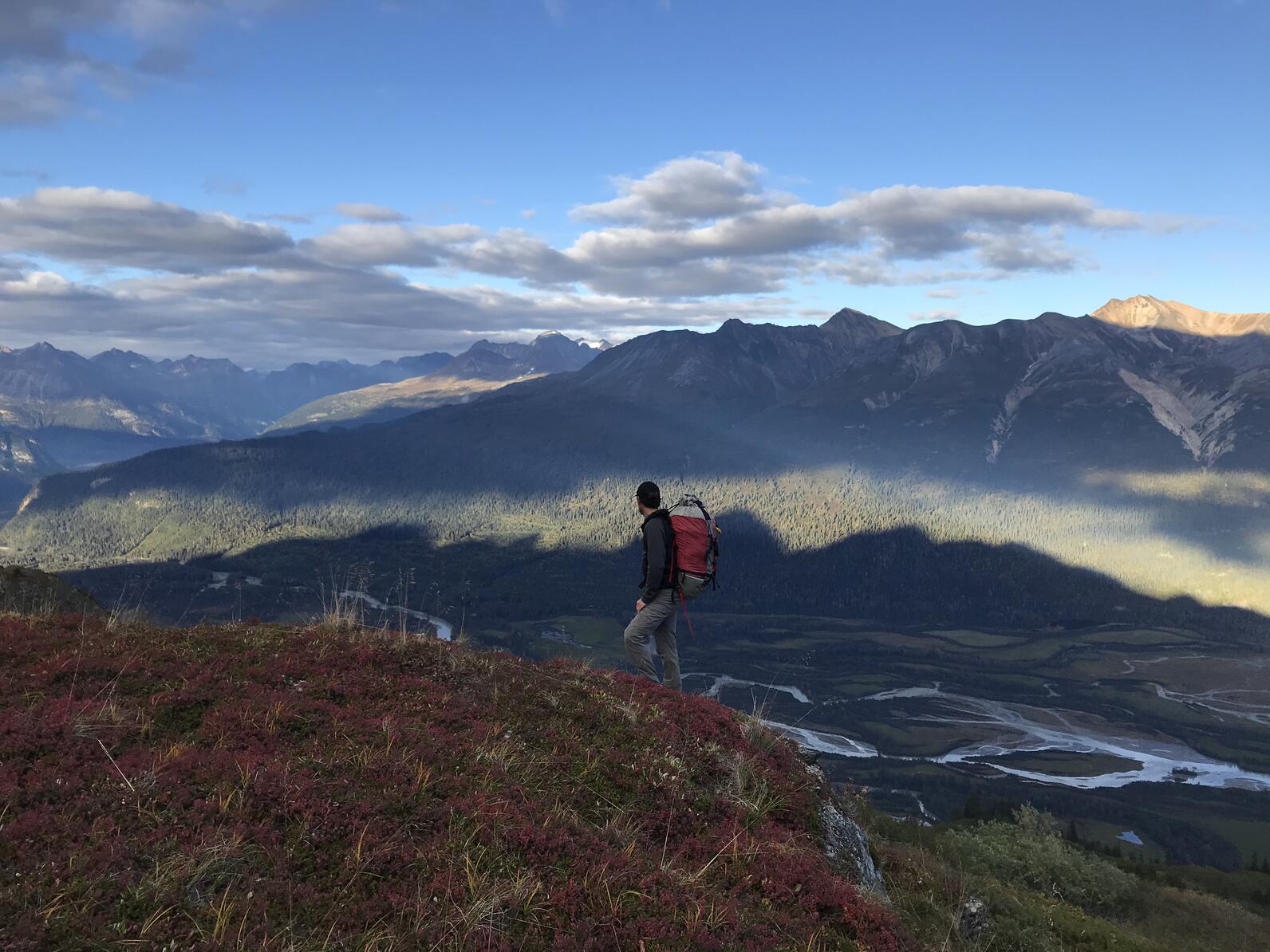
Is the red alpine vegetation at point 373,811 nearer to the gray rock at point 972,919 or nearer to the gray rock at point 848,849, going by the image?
the gray rock at point 848,849

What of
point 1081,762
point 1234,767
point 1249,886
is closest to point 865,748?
point 1081,762

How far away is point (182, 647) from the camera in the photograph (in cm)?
1180

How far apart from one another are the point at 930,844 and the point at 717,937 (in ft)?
96.3

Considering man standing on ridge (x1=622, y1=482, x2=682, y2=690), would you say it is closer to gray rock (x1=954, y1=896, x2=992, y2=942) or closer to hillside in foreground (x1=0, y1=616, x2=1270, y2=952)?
hillside in foreground (x1=0, y1=616, x2=1270, y2=952)

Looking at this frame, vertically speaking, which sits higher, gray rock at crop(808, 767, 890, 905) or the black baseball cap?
the black baseball cap

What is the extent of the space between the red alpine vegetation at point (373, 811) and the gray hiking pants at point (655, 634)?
264cm

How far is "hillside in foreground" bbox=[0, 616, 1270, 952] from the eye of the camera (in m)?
6.04

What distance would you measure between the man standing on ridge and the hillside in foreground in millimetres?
1322

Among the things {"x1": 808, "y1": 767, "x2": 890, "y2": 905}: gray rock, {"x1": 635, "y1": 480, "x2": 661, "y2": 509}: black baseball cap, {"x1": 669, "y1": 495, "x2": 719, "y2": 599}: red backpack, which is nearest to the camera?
{"x1": 808, "y1": 767, "x2": 890, "y2": 905}: gray rock

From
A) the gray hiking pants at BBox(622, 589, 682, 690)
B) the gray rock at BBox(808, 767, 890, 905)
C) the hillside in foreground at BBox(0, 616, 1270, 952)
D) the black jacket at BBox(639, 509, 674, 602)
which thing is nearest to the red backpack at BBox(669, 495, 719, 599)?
the black jacket at BBox(639, 509, 674, 602)

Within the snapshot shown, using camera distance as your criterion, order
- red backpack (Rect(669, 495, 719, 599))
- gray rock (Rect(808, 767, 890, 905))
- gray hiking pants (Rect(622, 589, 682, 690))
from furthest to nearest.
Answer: gray hiking pants (Rect(622, 589, 682, 690)) → red backpack (Rect(669, 495, 719, 599)) → gray rock (Rect(808, 767, 890, 905))

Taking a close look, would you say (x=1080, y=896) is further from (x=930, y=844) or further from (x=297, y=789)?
(x=297, y=789)

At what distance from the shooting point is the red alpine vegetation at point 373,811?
235 inches

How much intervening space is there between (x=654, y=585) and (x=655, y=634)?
1.48m
